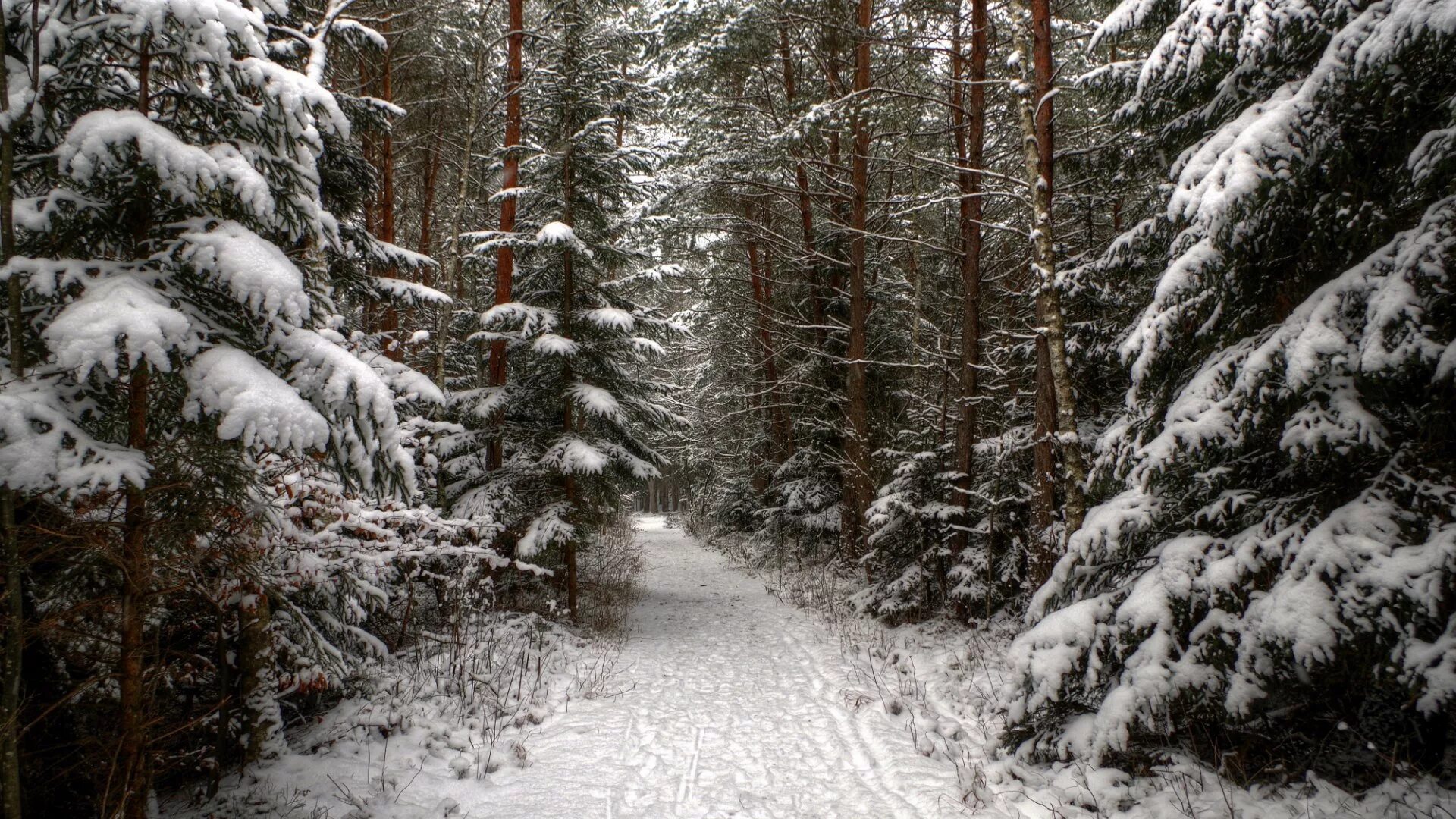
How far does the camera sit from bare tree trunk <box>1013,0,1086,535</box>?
5957 millimetres

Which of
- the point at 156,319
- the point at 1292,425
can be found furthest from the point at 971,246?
the point at 156,319

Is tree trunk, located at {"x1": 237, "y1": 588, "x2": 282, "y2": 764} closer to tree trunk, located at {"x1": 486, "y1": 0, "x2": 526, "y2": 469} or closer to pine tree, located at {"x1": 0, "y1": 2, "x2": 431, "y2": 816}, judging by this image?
pine tree, located at {"x1": 0, "y1": 2, "x2": 431, "y2": 816}

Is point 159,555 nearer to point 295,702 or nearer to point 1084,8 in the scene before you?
point 295,702

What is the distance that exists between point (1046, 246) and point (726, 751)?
5.92 metres

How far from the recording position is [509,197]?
395 inches

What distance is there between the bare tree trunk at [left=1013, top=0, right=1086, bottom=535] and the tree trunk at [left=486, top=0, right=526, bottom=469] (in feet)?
25.4

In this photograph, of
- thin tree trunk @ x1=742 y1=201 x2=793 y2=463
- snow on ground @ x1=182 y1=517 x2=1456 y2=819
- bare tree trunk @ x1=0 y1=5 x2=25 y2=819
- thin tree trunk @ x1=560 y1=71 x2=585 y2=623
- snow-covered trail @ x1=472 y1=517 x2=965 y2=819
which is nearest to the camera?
bare tree trunk @ x1=0 y1=5 x2=25 y2=819

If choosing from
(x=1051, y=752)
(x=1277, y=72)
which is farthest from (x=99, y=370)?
(x=1277, y=72)

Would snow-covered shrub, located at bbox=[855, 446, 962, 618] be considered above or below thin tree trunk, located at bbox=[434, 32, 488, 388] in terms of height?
below

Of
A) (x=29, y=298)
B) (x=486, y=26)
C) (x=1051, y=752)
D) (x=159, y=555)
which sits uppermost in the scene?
(x=486, y=26)

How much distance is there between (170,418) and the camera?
3.39 metres

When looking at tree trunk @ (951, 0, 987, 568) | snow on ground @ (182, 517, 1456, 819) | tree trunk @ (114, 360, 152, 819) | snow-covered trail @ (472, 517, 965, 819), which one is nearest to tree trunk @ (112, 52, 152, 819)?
tree trunk @ (114, 360, 152, 819)

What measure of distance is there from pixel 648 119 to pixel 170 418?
12.9m

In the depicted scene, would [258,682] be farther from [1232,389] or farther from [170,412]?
[1232,389]
